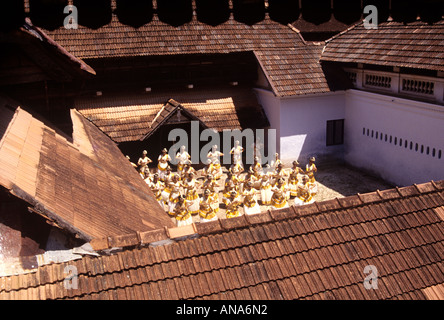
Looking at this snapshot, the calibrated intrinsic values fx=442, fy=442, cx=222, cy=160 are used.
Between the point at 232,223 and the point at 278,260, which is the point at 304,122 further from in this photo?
the point at 278,260

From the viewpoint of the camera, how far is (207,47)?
17.9m

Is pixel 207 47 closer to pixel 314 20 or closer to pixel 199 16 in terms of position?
pixel 199 16

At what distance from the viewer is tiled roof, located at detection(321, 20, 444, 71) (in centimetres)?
1403

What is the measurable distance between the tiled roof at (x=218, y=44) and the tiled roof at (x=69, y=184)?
343 inches

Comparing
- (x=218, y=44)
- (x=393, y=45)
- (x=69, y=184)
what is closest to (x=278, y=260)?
(x=69, y=184)

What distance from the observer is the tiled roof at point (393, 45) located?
1403 cm

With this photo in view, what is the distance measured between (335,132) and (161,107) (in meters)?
7.34

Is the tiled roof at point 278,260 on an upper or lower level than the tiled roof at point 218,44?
lower

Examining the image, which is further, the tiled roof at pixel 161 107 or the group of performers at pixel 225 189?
the tiled roof at pixel 161 107

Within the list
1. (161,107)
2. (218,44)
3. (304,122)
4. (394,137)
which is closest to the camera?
(394,137)

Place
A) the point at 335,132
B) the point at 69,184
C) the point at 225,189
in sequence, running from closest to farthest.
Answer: the point at 69,184, the point at 225,189, the point at 335,132

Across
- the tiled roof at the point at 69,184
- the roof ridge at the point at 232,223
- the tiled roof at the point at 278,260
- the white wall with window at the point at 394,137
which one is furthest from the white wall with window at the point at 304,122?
the tiled roof at the point at 278,260

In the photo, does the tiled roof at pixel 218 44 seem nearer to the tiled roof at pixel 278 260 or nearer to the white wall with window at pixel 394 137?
the white wall with window at pixel 394 137

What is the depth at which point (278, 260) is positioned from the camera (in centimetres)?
542
